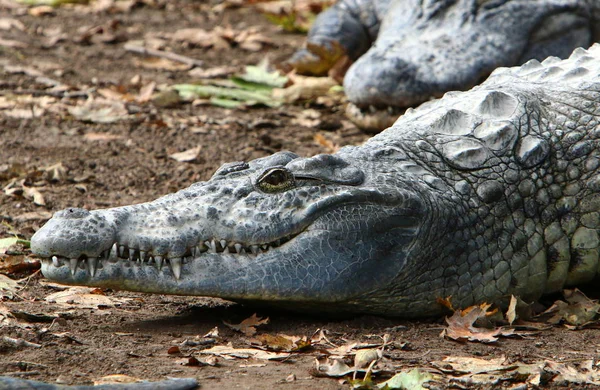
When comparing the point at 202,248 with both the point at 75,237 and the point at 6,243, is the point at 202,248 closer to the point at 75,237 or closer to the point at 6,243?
the point at 75,237

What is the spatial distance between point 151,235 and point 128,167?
2.69 meters

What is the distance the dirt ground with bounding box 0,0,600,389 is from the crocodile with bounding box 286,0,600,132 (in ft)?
1.41

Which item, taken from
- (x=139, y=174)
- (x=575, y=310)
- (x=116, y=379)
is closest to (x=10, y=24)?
(x=139, y=174)

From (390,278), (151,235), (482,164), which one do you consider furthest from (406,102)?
(151,235)

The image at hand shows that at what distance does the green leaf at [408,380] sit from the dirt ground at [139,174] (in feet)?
0.51

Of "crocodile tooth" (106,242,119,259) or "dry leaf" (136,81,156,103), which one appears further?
"dry leaf" (136,81,156,103)

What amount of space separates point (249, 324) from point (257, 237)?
37cm

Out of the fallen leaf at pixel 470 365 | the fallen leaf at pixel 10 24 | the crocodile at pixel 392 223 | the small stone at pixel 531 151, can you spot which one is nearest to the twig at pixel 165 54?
the fallen leaf at pixel 10 24

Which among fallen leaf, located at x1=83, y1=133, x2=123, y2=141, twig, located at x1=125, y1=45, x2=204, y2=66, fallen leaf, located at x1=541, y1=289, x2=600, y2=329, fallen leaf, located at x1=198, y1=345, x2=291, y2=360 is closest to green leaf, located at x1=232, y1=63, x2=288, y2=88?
twig, located at x1=125, y1=45, x2=204, y2=66

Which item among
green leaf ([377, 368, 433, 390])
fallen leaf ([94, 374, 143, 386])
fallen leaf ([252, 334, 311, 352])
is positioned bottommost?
fallen leaf ([252, 334, 311, 352])

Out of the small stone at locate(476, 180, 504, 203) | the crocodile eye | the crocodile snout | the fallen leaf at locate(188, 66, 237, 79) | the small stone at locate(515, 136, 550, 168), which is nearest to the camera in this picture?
the crocodile snout

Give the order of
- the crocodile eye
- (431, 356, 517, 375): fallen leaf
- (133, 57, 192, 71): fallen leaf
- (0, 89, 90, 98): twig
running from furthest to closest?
(133, 57, 192, 71): fallen leaf
(0, 89, 90, 98): twig
the crocodile eye
(431, 356, 517, 375): fallen leaf

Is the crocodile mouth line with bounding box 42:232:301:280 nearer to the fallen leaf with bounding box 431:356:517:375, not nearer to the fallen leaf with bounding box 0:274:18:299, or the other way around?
the fallen leaf with bounding box 0:274:18:299

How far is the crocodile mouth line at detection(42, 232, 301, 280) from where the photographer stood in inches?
148
